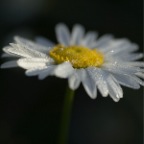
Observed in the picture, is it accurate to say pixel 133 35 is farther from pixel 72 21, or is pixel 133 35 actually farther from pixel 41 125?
pixel 41 125

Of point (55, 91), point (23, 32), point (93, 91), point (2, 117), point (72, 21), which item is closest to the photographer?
point (93, 91)

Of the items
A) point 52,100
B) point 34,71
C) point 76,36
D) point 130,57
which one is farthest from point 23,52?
point 52,100

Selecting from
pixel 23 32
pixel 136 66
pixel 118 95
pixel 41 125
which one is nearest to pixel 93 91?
pixel 118 95

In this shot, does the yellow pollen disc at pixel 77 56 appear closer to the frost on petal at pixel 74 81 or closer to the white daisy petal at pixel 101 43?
the frost on petal at pixel 74 81

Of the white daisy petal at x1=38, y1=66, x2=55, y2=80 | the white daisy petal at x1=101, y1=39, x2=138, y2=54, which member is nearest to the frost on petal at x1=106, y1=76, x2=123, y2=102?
the white daisy petal at x1=38, y1=66, x2=55, y2=80

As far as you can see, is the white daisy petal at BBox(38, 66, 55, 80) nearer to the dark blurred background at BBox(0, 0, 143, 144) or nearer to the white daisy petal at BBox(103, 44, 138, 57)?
the white daisy petal at BBox(103, 44, 138, 57)

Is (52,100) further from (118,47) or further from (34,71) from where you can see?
(34,71)
